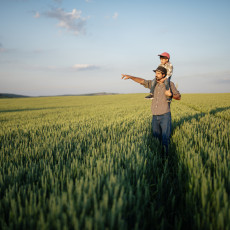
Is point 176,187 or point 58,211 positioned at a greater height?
point 58,211

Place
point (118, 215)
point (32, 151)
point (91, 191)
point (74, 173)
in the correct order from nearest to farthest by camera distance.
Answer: point (118, 215), point (91, 191), point (74, 173), point (32, 151)

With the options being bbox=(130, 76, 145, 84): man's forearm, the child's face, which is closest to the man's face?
the child's face

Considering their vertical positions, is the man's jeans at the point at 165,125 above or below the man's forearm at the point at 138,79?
below

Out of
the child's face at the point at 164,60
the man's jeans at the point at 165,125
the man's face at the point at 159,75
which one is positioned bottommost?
the man's jeans at the point at 165,125

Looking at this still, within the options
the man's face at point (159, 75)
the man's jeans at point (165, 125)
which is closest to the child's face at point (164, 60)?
the man's face at point (159, 75)

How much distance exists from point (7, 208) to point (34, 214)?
388mm

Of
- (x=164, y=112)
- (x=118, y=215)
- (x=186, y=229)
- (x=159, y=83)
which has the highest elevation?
(x=159, y=83)

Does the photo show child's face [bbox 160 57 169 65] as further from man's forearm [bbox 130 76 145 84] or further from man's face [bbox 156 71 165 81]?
man's forearm [bbox 130 76 145 84]

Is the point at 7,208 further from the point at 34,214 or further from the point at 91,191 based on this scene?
the point at 91,191

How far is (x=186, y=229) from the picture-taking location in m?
1.39

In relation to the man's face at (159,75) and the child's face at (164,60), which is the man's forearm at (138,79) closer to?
the man's face at (159,75)

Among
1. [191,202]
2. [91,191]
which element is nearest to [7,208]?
[91,191]

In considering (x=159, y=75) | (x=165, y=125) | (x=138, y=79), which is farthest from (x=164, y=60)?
(x=165, y=125)

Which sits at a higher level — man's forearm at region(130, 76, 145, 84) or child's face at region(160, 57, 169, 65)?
child's face at region(160, 57, 169, 65)
